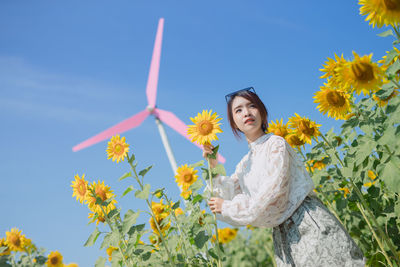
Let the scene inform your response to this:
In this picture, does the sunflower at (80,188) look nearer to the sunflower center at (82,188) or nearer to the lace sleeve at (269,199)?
Result: the sunflower center at (82,188)

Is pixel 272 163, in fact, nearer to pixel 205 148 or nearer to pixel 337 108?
pixel 205 148

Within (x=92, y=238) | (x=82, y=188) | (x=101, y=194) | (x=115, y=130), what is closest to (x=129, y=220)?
(x=92, y=238)

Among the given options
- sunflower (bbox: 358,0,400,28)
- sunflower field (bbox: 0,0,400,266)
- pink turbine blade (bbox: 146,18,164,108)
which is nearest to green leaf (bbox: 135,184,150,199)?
sunflower field (bbox: 0,0,400,266)

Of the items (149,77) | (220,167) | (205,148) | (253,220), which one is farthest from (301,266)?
(149,77)

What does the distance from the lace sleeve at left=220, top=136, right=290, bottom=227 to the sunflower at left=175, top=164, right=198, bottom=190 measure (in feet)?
2.76

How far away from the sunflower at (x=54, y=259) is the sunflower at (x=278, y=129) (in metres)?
4.85

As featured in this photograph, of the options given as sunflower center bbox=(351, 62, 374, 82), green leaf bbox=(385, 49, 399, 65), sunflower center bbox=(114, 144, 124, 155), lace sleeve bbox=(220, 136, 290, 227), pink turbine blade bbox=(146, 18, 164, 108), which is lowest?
lace sleeve bbox=(220, 136, 290, 227)

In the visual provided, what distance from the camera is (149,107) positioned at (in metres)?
18.5

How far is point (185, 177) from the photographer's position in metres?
3.90

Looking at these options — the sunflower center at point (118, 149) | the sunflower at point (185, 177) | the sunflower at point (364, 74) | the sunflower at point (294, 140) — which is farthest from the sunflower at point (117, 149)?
the sunflower at point (364, 74)

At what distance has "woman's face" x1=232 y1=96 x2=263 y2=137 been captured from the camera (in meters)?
3.46

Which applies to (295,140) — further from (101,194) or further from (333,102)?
(101,194)

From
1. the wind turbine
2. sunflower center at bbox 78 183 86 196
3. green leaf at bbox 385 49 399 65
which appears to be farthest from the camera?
the wind turbine

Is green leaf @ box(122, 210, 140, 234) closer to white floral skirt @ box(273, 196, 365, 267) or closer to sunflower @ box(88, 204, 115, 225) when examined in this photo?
sunflower @ box(88, 204, 115, 225)
